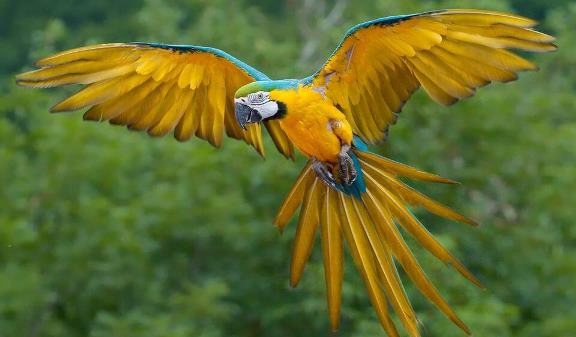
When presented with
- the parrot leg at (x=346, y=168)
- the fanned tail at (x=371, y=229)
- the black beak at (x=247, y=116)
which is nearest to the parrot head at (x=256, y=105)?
the black beak at (x=247, y=116)

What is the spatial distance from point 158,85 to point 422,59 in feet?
3.48

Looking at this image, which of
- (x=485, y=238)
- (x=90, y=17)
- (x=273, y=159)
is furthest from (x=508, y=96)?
(x=90, y=17)

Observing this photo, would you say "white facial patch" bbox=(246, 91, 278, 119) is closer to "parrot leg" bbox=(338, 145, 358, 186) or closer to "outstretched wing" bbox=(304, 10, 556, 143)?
"outstretched wing" bbox=(304, 10, 556, 143)

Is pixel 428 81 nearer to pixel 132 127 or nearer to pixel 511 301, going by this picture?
pixel 132 127

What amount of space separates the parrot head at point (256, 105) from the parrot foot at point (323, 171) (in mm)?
347

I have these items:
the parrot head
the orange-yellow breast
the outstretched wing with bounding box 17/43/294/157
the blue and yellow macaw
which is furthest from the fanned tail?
the parrot head

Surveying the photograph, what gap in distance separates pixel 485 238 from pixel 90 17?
1613 centimetres

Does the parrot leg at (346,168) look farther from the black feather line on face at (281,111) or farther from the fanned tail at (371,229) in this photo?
the black feather line on face at (281,111)

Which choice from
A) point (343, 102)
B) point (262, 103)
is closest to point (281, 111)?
point (262, 103)

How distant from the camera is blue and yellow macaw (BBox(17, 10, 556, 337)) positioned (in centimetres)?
469

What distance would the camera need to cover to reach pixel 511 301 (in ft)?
35.0

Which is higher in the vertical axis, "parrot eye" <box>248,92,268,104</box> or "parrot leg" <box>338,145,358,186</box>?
"parrot eye" <box>248,92,268,104</box>

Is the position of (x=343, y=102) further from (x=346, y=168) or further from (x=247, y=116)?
(x=247, y=116)

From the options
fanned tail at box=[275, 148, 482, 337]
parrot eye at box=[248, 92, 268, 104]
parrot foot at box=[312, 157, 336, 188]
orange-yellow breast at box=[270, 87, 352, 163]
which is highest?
parrot eye at box=[248, 92, 268, 104]
